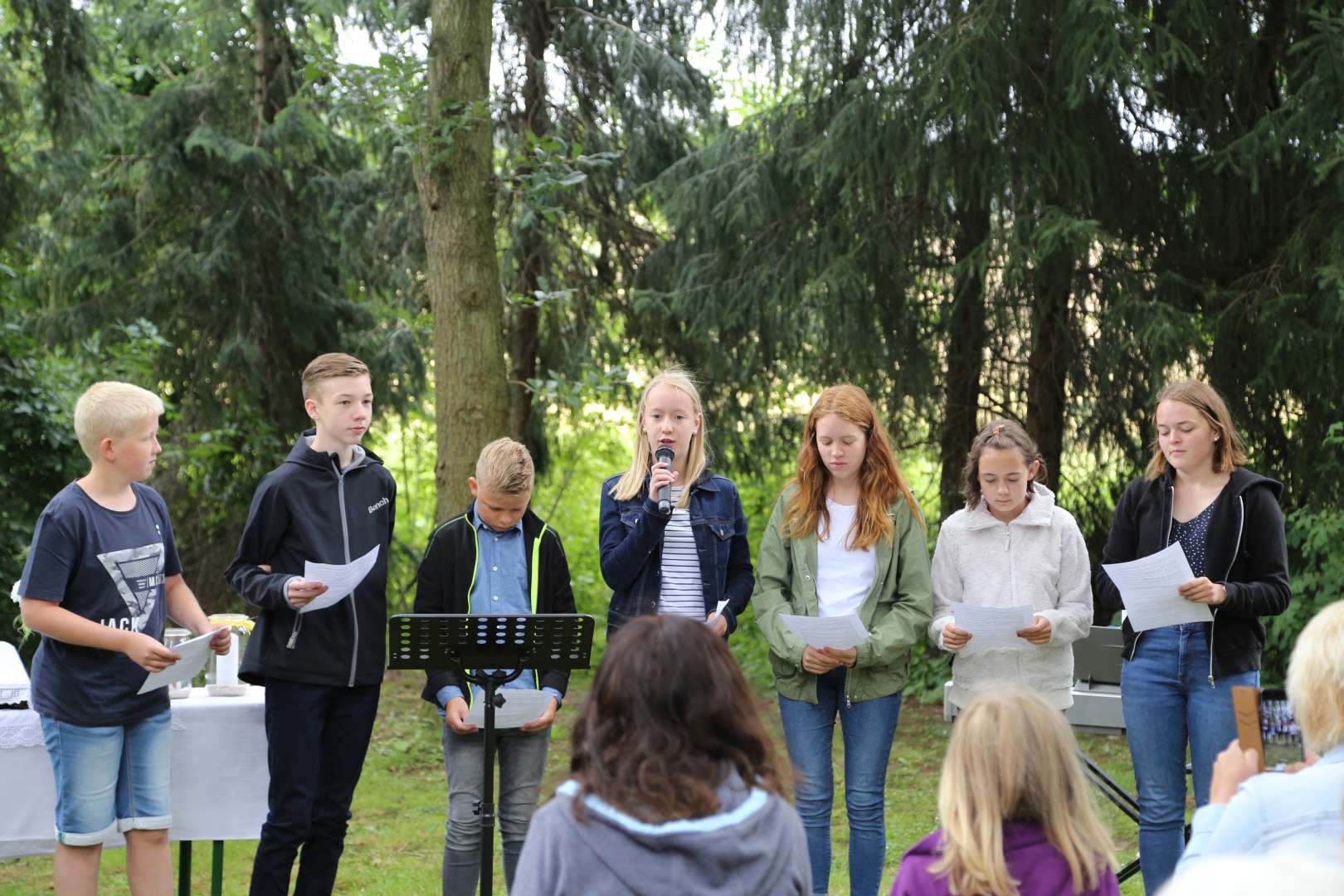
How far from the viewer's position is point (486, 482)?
433 centimetres

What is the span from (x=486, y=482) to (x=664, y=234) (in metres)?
7.69

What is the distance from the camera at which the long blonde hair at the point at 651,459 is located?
4.48 meters

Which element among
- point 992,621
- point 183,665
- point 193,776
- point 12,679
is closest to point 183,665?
point 183,665

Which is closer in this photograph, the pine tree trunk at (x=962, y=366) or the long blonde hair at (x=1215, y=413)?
the long blonde hair at (x=1215, y=413)

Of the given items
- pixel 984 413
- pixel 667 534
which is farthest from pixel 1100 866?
pixel 984 413

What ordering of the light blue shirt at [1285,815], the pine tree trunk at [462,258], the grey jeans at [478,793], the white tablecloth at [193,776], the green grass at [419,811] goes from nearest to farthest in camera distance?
the light blue shirt at [1285,815] < the grey jeans at [478,793] < the white tablecloth at [193,776] < the green grass at [419,811] < the pine tree trunk at [462,258]

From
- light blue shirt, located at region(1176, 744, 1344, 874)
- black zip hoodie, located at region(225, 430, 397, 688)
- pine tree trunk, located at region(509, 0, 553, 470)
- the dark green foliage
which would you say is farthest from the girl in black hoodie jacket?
the dark green foliage

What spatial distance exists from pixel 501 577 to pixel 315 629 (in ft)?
2.01

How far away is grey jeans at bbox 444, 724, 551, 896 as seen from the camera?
4.20 metres

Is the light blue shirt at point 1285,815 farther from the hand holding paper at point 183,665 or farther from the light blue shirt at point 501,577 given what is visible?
the hand holding paper at point 183,665

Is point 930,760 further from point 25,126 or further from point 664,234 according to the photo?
point 25,126

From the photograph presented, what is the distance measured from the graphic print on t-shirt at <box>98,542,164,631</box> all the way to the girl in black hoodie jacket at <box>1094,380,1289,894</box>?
3.14m

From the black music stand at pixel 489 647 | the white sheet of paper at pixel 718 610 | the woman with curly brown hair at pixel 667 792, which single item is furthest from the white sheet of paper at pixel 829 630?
the woman with curly brown hair at pixel 667 792

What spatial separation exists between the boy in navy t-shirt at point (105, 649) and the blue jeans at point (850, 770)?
1890 mm
